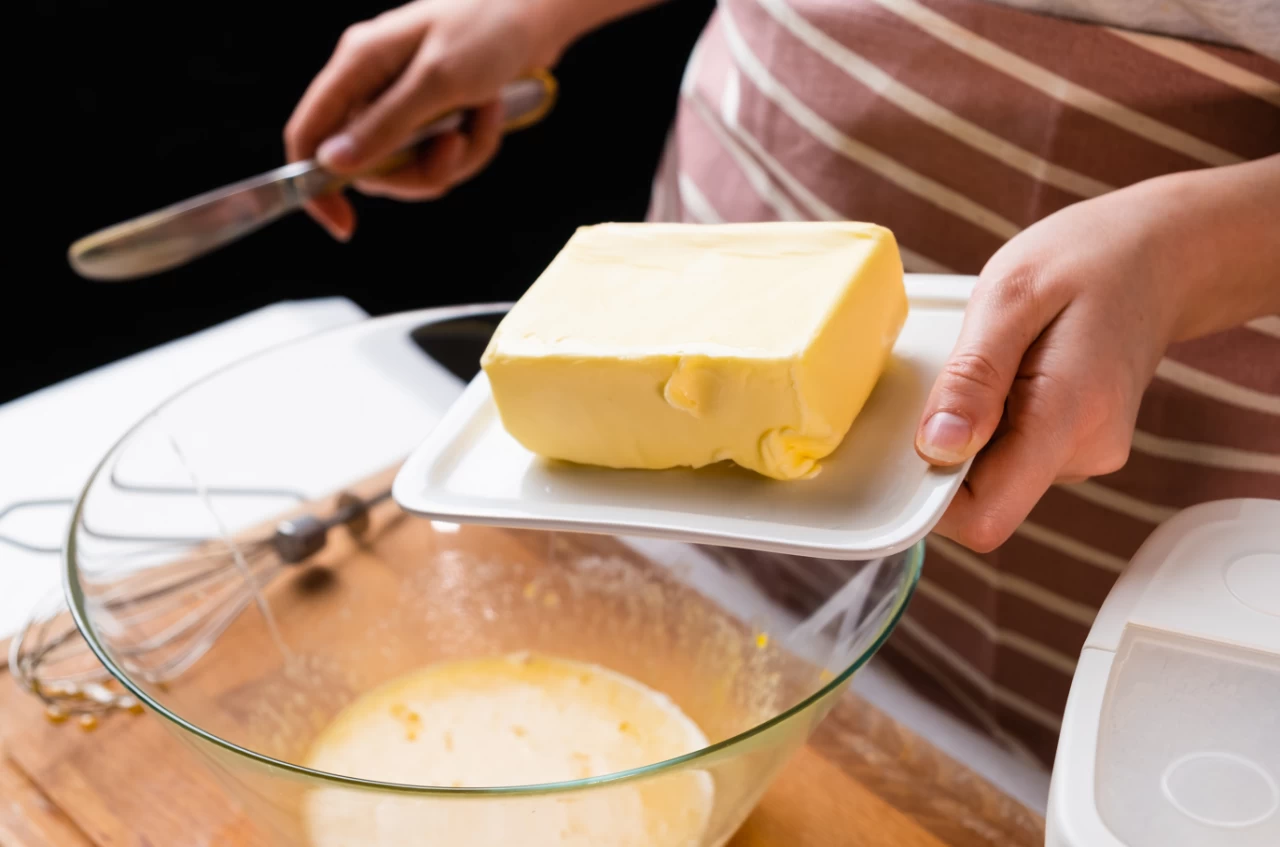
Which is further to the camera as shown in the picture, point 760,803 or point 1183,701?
point 760,803

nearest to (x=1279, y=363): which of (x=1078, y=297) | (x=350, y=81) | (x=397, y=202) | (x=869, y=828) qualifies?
(x=1078, y=297)

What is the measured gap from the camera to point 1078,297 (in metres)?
0.55

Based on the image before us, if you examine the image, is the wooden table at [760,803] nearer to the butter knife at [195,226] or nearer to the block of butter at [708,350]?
the block of butter at [708,350]

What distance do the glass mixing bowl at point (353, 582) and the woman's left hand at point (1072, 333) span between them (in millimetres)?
89

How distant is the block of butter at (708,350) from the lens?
525mm

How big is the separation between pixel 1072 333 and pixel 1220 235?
0.47ft

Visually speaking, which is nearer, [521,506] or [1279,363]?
[521,506]

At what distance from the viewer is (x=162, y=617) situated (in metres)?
0.74

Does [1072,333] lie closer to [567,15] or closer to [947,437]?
[947,437]

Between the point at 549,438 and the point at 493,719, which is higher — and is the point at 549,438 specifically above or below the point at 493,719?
above

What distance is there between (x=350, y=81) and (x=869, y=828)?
79cm

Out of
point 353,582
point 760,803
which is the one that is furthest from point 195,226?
point 760,803

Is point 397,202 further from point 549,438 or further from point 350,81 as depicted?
point 549,438

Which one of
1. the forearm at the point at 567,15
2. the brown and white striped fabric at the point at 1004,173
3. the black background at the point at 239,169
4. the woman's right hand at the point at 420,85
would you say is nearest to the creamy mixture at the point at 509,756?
the brown and white striped fabric at the point at 1004,173
